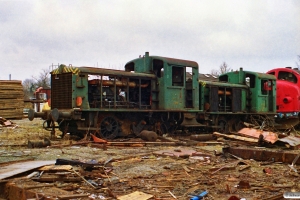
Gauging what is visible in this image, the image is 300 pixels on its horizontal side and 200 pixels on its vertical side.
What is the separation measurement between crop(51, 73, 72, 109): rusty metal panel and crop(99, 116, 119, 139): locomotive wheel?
1.40 meters

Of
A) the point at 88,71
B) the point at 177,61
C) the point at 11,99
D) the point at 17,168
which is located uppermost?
the point at 177,61

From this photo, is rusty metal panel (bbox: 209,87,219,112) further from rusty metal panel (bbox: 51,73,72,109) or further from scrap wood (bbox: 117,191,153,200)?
scrap wood (bbox: 117,191,153,200)

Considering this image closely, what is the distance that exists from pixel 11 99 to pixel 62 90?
220 centimetres

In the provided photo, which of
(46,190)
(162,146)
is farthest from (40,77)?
(46,190)

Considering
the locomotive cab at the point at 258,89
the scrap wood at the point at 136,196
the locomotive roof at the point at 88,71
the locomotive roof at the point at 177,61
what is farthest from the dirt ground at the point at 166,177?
the locomotive cab at the point at 258,89

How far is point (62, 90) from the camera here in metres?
12.3

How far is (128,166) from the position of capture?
22.9ft

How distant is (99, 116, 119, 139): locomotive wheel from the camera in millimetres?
12523

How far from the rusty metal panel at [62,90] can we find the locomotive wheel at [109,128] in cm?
140

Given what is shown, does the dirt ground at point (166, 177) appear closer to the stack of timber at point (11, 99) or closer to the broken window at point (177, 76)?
the stack of timber at point (11, 99)

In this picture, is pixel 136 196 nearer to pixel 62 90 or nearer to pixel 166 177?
pixel 166 177

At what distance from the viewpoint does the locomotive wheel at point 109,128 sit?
12.5 metres

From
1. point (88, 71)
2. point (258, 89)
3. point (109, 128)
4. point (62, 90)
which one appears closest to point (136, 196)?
point (88, 71)

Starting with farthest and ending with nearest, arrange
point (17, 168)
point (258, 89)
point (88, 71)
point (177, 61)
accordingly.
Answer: point (258, 89) < point (177, 61) < point (88, 71) < point (17, 168)
